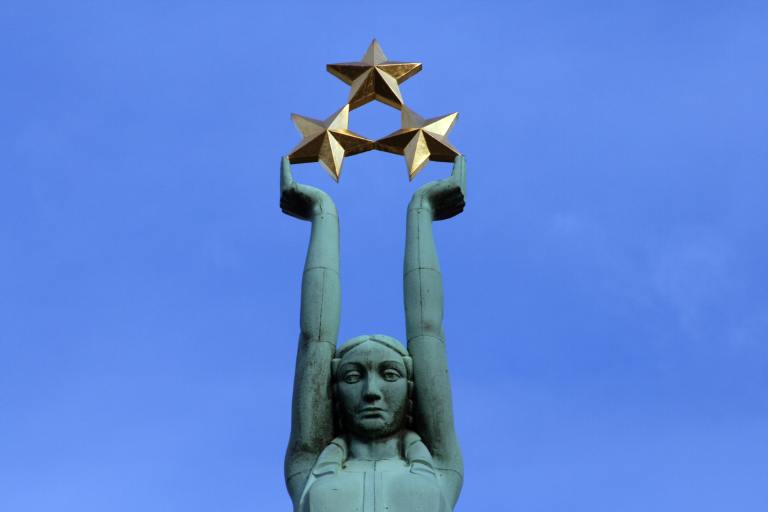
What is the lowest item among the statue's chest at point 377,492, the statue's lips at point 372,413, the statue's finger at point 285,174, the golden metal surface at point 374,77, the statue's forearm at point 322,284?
the statue's chest at point 377,492

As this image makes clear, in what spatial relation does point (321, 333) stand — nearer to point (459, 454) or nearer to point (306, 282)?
point (306, 282)

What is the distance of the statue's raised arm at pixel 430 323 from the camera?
58.9 feet

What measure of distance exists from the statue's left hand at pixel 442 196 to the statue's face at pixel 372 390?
8.41ft

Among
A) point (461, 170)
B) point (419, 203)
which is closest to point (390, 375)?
point (419, 203)

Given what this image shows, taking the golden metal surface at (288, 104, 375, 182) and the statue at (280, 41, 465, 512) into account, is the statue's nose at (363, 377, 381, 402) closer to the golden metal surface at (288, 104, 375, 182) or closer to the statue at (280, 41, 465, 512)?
the statue at (280, 41, 465, 512)

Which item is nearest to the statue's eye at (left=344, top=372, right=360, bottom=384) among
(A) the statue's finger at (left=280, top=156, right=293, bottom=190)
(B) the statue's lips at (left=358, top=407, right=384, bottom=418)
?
(B) the statue's lips at (left=358, top=407, right=384, bottom=418)

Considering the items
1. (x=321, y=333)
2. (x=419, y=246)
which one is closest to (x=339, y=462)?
(x=321, y=333)

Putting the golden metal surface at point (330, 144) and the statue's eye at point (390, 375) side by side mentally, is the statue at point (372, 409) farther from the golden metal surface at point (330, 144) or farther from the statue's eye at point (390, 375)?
the golden metal surface at point (330, 144)

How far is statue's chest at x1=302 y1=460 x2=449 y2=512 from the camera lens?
16.6 metres

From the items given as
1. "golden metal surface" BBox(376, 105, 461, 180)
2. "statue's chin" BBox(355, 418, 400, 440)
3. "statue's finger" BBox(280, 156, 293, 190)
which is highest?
"golden metal surface" BBox(376, 105, 461, 180)

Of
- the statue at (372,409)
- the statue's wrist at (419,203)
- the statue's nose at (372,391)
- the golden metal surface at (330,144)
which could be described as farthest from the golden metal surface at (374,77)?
the statue's nose at (372,391)

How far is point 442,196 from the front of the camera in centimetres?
1992

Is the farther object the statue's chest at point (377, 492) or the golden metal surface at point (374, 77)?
the golden metal surface at point (374, 77)

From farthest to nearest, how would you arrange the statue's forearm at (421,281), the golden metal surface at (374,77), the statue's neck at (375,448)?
the golden metal surface at (374,77)
the statue's forearm at (421,281)
the statue's neck at (375,448)
